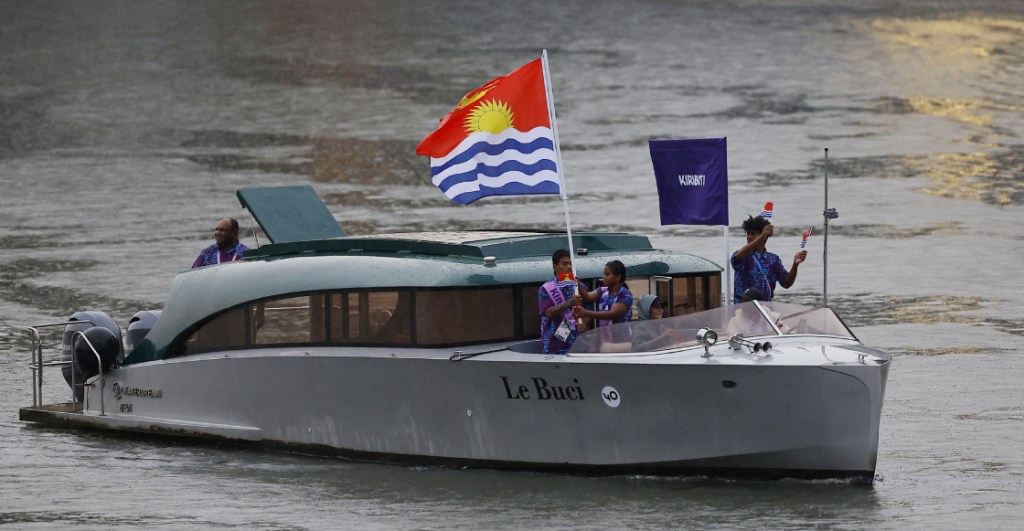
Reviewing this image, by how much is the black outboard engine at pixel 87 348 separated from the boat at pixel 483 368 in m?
0.03

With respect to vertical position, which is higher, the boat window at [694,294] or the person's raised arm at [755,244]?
the person's raised arm at [755,244]

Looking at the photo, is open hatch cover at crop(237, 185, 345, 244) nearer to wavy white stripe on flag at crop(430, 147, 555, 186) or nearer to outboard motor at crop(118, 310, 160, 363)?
outboard motor at crop(118, 310, 160, 363)

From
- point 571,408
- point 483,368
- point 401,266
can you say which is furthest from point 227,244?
point 571,408

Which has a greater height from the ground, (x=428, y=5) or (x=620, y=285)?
(x=428, y=5)

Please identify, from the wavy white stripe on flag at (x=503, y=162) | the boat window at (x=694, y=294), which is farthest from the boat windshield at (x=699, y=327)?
the wavy white stripe on flag at (x=503, y=162)

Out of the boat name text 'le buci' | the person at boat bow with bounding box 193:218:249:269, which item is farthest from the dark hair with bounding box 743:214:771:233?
the person at boat bow with bounding box 193:218:249:269

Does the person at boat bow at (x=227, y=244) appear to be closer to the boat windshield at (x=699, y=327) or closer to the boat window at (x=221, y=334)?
the boat window at (x=221, y=334)

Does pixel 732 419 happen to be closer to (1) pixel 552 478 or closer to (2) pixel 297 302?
(1) pixel 552 478

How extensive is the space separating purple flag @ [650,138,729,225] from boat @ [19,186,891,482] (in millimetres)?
550

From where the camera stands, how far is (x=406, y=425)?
15.3 m

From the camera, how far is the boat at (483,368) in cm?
1382

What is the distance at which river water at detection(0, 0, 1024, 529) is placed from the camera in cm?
1424

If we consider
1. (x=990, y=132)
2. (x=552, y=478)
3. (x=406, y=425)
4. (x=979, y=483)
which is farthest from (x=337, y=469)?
(x=990, y=132)

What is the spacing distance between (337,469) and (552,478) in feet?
6.73
